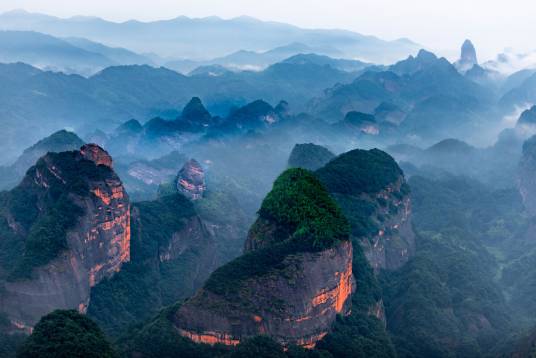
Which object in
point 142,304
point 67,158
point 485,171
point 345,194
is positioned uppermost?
point 67,158

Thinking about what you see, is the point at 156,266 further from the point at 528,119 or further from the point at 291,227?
the point at 528,119

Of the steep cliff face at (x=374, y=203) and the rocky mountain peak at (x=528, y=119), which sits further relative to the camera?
the rocky mountain peak at (x=528, y=119)

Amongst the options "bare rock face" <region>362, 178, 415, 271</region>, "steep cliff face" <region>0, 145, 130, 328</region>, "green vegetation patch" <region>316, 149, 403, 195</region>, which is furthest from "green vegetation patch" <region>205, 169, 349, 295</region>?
"green vegetation patch" <region>316, 149, 403, 195</region>

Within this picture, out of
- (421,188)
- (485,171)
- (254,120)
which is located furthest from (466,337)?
(254,120)

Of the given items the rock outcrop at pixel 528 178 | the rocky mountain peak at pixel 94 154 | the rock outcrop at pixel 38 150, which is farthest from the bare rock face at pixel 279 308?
the rock outcrop at pixel 528 178

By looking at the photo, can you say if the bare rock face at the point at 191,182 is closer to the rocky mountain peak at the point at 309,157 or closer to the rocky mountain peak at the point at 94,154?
the rocky mountain peak at the point at 309,157

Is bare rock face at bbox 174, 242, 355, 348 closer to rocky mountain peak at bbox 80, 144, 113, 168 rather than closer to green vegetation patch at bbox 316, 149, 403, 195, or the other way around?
green vegetation patch at bbox 316, 149, 403, 195

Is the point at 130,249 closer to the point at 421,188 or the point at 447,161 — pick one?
the point at 421,188
